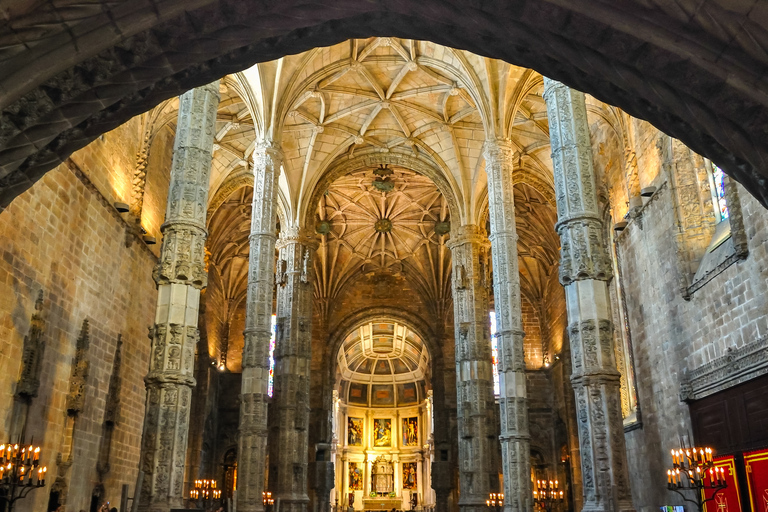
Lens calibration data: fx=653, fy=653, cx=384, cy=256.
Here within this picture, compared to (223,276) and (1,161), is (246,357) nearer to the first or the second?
(1,161)

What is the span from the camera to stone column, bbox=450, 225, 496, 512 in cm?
2353

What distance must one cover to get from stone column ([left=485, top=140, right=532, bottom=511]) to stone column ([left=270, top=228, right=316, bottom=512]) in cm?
886

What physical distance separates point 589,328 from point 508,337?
300 inches

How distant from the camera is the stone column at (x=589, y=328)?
1023 centimetres

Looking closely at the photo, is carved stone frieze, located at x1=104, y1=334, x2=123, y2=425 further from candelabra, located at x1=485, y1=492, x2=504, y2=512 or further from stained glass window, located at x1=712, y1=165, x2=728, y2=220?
stained glass window, located at x1=712, y1=165, x2=728, y2=220

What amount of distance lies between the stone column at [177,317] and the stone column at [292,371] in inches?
530

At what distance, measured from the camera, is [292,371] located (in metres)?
25.2

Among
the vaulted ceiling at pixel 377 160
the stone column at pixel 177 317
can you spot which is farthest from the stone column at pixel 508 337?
the stone column at pixel 177 317

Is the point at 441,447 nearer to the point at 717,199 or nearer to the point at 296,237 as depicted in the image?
the point at 296,237

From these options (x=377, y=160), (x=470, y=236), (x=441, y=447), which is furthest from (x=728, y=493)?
(x=441, y=447)

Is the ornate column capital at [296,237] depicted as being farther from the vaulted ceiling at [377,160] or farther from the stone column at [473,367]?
the stone column at [473,367]

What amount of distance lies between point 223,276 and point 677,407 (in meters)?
29.2

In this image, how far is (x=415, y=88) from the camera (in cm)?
2581

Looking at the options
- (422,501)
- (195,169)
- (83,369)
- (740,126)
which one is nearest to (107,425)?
(83,369)
